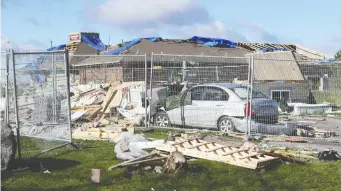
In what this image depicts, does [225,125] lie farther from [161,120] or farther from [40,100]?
[40,100]

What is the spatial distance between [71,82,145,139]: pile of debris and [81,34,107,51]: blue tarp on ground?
22.2m

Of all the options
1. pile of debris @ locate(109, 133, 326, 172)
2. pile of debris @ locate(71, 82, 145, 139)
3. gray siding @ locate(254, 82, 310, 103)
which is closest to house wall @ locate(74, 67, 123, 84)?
pile of debris @ locate(71, 82, 145, 139)

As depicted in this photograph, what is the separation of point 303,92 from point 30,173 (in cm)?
838

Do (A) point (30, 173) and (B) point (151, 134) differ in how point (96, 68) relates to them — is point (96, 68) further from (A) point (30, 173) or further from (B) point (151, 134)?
(A) point (30, 173)

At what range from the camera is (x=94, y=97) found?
1898 cm

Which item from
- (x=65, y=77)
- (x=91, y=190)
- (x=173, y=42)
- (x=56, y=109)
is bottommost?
(x=91, y=190)

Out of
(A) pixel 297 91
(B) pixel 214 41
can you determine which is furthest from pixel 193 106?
(B) pixel 214 41

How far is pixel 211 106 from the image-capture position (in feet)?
43.4

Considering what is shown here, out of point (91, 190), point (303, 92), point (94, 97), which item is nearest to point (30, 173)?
point (91, 190)

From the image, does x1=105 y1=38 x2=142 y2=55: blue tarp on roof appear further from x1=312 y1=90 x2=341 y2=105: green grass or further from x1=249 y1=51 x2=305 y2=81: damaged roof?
x1=312 y1=90 x2=341 y2=105: green grass

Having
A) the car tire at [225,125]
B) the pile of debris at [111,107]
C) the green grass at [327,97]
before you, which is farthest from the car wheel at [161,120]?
the green grass at [327,97]

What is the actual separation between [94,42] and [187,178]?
1446 inches

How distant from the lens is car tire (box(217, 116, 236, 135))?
Result: 12875mm

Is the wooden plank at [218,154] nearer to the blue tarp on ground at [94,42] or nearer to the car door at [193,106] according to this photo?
the car door at [193,106]
